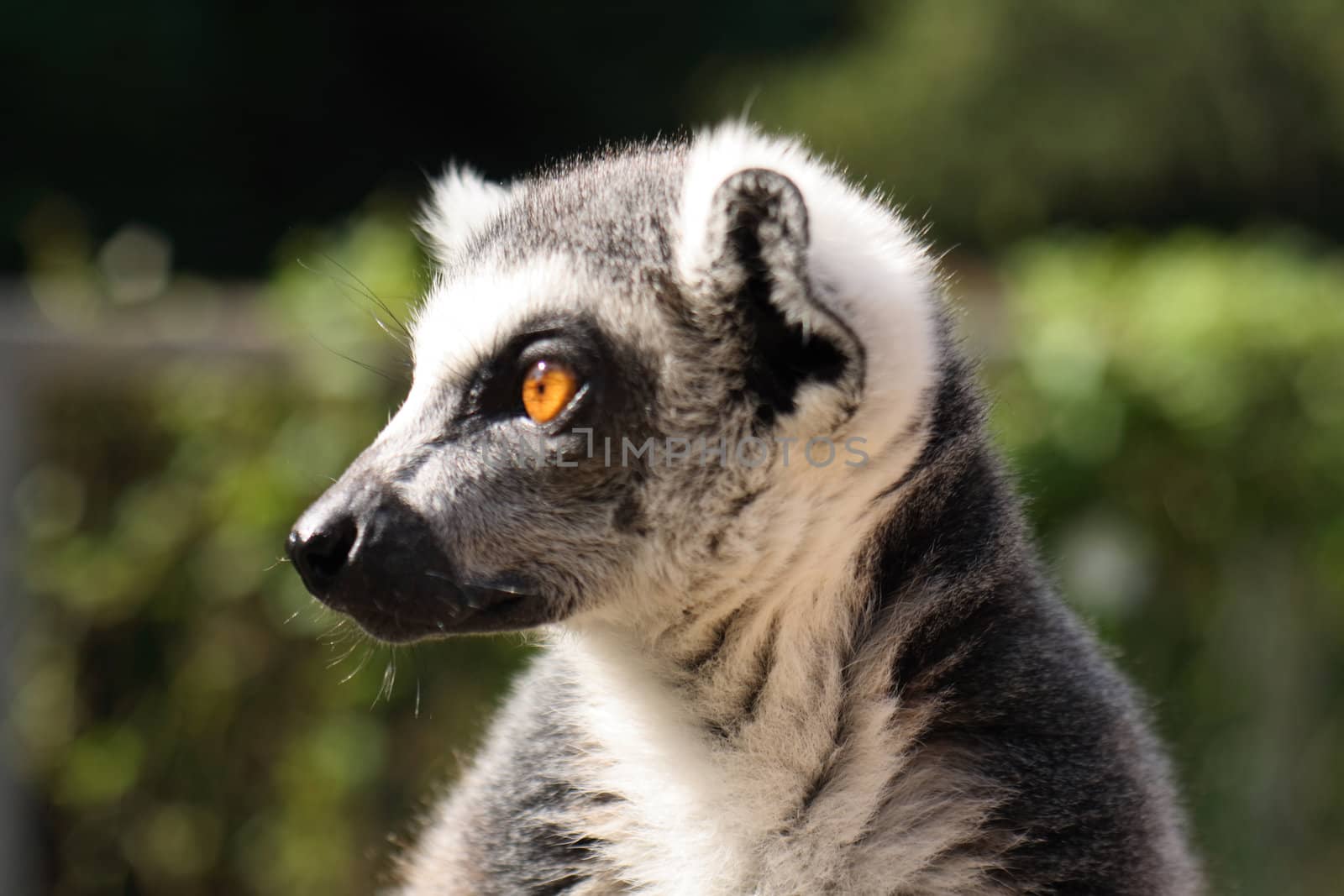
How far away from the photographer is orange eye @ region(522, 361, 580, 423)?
7.41ft

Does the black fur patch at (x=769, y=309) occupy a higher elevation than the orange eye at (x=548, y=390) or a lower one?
higher

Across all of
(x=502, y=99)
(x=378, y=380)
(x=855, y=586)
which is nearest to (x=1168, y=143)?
(x=502, y=99)

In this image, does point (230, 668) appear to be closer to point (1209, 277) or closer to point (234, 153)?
point (1209, 277)

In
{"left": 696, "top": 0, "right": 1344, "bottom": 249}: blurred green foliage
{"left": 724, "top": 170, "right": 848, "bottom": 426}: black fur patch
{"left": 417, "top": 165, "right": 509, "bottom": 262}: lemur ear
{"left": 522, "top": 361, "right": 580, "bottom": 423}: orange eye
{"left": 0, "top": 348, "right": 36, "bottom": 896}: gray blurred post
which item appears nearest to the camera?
{"left": 724, "top": 170, "right": 848, "bottom": 426}: black fur patch

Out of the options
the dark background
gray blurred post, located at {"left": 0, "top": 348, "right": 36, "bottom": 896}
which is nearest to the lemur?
the dark background

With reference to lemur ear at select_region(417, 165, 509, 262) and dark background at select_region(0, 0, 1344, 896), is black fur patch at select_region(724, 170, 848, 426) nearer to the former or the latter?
dark background at select_region(0, 0, 1344, 896)

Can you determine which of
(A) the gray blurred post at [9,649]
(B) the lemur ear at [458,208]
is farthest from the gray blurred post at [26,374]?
(B) the lemur ear at [458,208]

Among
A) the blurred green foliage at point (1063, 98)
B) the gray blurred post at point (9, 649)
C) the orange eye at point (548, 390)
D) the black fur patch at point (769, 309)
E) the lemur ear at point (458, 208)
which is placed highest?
the blurred green foliage at point (1063, 98)

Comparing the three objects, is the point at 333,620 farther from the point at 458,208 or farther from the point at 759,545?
the point at 759,545

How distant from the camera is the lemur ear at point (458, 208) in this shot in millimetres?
2836

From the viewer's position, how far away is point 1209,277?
5773 millimetres

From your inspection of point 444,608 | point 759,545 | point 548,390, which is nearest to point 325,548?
point 444,608

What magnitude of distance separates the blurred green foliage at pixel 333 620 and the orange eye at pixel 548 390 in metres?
1.94

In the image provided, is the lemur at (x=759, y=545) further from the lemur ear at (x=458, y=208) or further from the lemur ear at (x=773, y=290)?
the lemur ear at (x=458, y=208)
